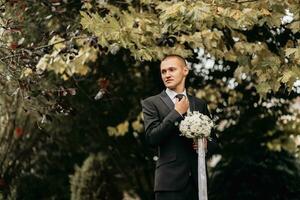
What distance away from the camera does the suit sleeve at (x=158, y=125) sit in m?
4.62

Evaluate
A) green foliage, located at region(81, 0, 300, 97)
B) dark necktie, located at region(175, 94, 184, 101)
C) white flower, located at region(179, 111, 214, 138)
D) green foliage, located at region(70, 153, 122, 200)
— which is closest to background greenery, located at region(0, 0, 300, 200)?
green foliage, located at region(70, 153, 122, 200)

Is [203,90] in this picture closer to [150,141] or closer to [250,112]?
[250,112]

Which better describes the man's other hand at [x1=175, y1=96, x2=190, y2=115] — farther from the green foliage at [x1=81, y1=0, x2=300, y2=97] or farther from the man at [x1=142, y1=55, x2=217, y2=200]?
the green foliage at [x1=81, y1=0, x2=300, y2=97]

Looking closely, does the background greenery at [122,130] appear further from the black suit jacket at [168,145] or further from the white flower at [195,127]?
the white flower at [195,127]

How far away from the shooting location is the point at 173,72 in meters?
4.95

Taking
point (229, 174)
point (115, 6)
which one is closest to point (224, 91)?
point (229, 174)

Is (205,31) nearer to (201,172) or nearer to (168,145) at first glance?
(168,145)

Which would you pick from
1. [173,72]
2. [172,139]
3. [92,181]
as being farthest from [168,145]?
[92,181]

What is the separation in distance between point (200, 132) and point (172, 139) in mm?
326

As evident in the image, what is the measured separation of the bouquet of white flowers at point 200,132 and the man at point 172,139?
98 millimetres

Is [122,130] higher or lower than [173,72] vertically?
higher

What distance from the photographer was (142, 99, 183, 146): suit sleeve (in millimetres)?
4621

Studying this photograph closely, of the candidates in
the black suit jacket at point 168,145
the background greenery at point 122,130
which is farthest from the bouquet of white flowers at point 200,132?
the background greenery at point 122,130

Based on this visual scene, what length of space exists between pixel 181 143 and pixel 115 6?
12.4 feet
